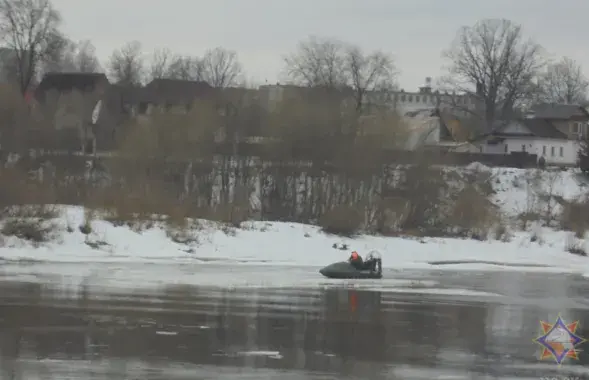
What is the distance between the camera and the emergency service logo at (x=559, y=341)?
52.9 feet

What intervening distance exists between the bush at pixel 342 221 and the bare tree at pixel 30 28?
44.0m

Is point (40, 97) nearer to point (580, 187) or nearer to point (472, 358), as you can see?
point (580, 187)

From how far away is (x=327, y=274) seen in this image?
97.3ft

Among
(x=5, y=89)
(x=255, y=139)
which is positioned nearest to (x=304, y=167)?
(x=255, y=139)

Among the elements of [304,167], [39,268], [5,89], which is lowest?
[39,268]

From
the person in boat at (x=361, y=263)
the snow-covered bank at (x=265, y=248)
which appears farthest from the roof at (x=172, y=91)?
the person in boat at (x=361, y=263)

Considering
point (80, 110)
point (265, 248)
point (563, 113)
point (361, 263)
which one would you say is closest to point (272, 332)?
point (361, 263)

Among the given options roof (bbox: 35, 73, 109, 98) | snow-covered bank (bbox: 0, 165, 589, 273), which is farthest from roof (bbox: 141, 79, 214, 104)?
snow-covered bank (bbox: 0, 165, 589, 273)

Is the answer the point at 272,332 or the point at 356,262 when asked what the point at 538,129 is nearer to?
the point at 356,262

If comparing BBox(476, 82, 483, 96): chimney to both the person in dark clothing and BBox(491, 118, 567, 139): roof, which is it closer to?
BBox(491, 118, 567, 139): roof

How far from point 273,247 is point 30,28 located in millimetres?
50114

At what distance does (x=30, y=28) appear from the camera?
81.3 m

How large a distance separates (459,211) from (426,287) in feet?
75.4

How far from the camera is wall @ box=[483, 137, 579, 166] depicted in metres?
103
